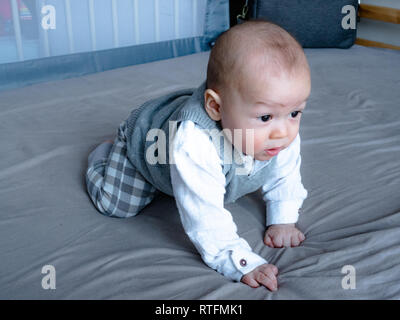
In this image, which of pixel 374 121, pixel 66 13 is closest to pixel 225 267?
pixel 374 121

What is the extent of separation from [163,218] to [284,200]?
0.25 m

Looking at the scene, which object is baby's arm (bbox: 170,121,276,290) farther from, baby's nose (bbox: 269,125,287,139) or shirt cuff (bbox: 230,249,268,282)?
baby's nose (bbox: 269,125,287,139)

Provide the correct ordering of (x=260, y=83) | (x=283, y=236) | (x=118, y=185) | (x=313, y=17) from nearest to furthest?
(x=260, y=83), (x=283, y=236), (x=118, y=185), (x=313, y=17)

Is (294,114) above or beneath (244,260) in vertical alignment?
above

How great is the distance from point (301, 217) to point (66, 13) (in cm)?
143

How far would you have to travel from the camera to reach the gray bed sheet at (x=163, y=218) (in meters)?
0.67

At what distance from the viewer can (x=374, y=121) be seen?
4.34 feet

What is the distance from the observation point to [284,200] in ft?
2.82

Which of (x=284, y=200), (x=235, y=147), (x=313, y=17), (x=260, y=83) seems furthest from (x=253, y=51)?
(x=313, y=17)

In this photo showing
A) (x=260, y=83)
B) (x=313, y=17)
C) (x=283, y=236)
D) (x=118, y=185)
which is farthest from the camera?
(x=313, y=17)

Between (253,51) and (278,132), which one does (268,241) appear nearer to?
(278,132)

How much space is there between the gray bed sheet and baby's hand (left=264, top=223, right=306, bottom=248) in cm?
2

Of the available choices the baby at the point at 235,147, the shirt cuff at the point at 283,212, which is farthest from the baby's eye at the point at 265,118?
the shirt cuff at the point at 283,212

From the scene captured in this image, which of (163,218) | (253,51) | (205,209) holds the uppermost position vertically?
(253,51)
